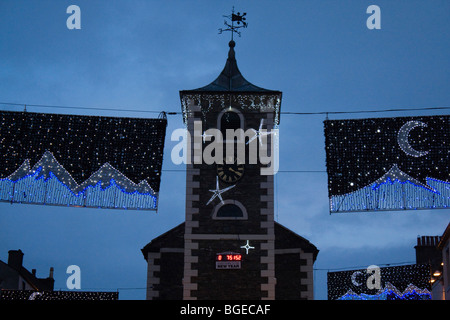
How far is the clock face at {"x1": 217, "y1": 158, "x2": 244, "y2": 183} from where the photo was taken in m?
27.3

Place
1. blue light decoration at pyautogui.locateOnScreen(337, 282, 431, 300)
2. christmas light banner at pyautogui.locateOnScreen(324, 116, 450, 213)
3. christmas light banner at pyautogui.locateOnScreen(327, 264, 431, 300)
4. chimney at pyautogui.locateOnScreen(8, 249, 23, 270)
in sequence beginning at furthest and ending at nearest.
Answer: chimney at pyautogui.locateOnScreen(8, 249, 23, 270) < blue light decoration at pyautogui.locateOnScreen(337, 282, 431, 300) < christmas light banner at pyautogui.locateOnScreen(327, 264, 431, 300) < christmas light banner at pyautogui.locateOnScreen(324, 116, 450, 213)

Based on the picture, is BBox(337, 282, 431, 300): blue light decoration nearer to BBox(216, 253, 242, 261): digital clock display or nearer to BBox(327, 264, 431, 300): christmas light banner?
BBox(327, 264, 431, 300): christmas light banner

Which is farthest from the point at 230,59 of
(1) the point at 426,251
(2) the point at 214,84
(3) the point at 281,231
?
(1) the point at 426,251

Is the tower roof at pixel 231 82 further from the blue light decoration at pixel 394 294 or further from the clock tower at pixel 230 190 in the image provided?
the blue light decoration at pixel 394 294

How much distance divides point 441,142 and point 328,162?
349 centimetres

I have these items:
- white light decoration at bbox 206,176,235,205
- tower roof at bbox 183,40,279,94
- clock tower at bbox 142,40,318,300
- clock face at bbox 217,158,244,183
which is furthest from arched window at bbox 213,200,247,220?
tower roof at bbox 183,40,279,94

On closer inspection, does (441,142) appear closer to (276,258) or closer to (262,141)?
(262,141)

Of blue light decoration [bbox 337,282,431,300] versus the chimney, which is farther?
the chimney

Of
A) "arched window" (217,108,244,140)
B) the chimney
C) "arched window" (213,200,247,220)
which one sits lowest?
"arched window" (213,200,247,220)

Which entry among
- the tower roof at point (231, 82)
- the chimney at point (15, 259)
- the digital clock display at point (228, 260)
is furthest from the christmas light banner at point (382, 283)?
the chimney at point (15, 259)

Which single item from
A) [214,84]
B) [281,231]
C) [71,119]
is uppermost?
[214,84]

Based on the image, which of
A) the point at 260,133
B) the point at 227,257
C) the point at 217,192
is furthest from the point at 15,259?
the point at 260,133

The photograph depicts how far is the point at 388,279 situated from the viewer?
116ft

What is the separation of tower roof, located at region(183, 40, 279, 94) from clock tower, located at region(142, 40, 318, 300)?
0.04m
